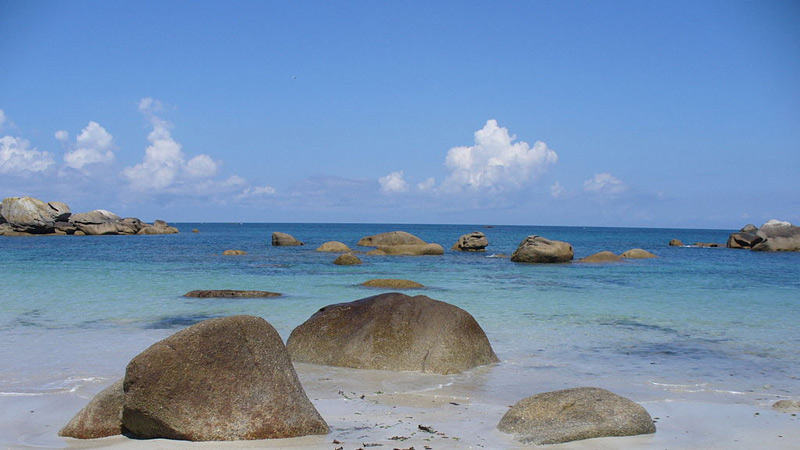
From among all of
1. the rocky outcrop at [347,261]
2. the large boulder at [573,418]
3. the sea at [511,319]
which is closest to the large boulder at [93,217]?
the sea at [511,319]

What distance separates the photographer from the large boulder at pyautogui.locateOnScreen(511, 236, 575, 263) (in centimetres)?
3306

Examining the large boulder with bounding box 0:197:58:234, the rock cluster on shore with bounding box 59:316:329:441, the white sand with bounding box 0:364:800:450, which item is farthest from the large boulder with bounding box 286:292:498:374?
the large boulder with bounding box 0:197:58:234

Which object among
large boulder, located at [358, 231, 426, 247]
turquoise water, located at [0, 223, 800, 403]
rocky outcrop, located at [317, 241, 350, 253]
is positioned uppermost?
large boulder, located at [358, 231, 426, 247]

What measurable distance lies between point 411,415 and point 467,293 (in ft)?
41.0

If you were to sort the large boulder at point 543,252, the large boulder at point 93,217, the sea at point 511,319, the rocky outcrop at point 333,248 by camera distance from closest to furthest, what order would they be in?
1. the sea at point 511,319
2. the large boulder at point 543,252
3. the rocky outcrop at point 333,248
4. the large boulder at point 93,217

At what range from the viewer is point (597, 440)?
5863 millimetres

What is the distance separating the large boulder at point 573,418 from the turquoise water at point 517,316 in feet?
4.16

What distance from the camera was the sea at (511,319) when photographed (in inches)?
332

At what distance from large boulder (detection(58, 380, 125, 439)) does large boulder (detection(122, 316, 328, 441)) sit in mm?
159

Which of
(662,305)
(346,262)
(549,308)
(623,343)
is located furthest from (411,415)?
(346,262)

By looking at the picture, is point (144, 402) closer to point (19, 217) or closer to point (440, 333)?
point (440, 333)

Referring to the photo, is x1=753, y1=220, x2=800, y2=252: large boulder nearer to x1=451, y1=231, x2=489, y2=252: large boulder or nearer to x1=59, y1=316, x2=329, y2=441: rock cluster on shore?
x1=451, y1=231, x2=489, y2=252: large boulder

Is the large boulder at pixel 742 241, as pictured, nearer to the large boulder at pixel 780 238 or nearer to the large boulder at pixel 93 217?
the large boulder at pixel 780 238

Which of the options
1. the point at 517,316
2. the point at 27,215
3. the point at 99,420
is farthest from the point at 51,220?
the point at 99,420
